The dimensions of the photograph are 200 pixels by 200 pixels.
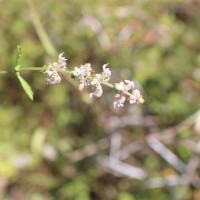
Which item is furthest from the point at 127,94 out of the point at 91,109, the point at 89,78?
the point at 91,109

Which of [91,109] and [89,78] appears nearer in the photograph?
[89,78]

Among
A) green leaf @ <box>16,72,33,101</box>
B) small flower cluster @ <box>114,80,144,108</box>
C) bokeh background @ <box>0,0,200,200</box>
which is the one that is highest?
bokeh background @ <box>0,0,200,200</box>

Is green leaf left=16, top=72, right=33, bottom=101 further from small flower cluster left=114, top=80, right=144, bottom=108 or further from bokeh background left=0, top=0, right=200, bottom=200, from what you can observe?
bokeh background left=0, top=0, right=200, bottom=200

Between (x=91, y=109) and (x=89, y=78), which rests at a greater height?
(x=91, y=109)

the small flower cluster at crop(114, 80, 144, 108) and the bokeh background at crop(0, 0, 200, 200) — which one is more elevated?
the bokeh background at crop(0, 0, 200, 200)

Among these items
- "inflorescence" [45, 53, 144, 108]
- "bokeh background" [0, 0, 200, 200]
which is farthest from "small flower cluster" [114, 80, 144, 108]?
"bokeh background" [0, 0, 200, 200]

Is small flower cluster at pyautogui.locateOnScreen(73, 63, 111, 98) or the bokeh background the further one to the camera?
the bokeh background

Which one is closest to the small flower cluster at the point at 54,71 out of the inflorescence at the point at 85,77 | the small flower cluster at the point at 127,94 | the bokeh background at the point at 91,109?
the inflorescence at the point at 85,77

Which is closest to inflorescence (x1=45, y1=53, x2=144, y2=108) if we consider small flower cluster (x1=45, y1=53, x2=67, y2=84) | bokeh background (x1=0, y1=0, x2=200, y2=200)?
small flower cluster (x1=45, y1=53, x2=67, y2=84)

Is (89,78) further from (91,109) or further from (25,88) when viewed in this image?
(91,109)
